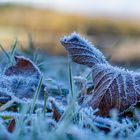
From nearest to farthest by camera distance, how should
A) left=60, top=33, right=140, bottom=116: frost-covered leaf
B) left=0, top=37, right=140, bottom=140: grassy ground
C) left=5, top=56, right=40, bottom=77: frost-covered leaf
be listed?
1. left=0, top=37, right=140, bottom=140: grassy ground
2. left=60, top=33, right=140, bottom=116: frost-covered leaf
3. left=5, top=56, right=40, bottom=77: frost-covered leaf

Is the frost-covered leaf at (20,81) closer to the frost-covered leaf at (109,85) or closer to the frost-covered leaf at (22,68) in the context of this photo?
the frost-covered leaf at (22,68)

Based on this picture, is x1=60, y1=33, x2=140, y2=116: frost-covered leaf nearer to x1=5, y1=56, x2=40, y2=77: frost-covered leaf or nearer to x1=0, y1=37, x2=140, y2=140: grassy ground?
x1=0, y1=37, x2=140, y2=140: grassy ground

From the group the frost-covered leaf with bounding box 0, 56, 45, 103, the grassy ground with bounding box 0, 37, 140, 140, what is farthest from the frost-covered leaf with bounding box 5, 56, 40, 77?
the grassy ground with bounding box 0, 37, 140, 140

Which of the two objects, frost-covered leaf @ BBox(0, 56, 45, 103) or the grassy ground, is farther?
frost-covered leaf @ BBox(0, 56, 45, 103)

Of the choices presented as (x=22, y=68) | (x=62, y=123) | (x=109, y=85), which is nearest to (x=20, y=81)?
(x=22, y=68)

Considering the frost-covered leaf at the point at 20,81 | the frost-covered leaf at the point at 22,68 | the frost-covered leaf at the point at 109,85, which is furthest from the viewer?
the frost-covered leaf at the point at 22,68

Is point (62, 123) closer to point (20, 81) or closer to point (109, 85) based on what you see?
point (109, 85)

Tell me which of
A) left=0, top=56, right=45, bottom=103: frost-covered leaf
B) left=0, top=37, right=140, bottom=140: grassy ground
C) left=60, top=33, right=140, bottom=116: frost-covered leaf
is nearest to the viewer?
left=0, top=37, right=140, bottom=140: grassy ground

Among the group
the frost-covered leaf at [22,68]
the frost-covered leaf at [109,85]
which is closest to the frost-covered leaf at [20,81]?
the frost-covered leaf at [22,68]
